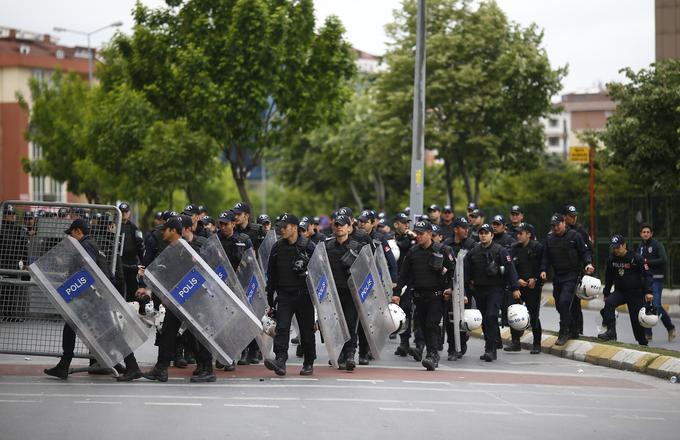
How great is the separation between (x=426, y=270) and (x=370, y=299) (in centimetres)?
79

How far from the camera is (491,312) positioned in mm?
16062

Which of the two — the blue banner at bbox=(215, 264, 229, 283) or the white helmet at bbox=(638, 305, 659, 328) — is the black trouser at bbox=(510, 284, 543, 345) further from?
Result: the blue banner at bbox=(215, 264, 229, 283)

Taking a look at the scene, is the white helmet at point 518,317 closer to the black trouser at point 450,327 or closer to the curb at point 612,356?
the black trouser at point 450,327

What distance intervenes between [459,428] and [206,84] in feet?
72.9

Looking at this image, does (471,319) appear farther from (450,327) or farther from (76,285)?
(76,285)

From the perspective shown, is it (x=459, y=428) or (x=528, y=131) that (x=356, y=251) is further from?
(x=528, y=131)

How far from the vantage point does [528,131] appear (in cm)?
4119

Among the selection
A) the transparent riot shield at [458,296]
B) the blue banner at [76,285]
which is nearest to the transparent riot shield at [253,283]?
the transparent riot shield at [458,296]

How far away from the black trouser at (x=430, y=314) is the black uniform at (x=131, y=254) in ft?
17.5

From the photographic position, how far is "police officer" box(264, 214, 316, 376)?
541 inches

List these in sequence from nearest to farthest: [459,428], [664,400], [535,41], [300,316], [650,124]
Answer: [459,428], [664,400], [300,316], [650,124], [535,41]

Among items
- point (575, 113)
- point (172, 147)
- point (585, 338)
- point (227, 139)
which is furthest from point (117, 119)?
point (575, 113)

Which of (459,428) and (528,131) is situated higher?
(528,131)

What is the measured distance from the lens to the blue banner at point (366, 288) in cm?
1467
